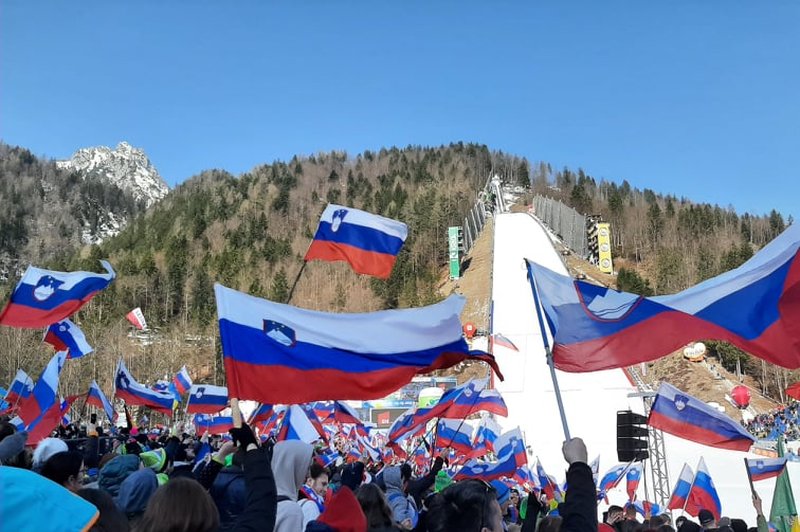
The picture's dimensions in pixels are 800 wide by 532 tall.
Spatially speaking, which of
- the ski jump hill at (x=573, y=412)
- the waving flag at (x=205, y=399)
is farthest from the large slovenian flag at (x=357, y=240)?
the waving flag at (x=205, y=399)

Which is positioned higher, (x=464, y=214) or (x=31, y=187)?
(x=31, y=187)

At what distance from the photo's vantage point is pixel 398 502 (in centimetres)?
462

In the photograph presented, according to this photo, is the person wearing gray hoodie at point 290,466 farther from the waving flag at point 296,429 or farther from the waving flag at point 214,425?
the waving flag at point 214,425

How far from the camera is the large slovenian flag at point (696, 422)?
8.20 metres

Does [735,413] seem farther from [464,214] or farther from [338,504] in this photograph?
[464,214]

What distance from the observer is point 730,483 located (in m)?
18.5

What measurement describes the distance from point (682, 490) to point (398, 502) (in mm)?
6817

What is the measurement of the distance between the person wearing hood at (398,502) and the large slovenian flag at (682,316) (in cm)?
161

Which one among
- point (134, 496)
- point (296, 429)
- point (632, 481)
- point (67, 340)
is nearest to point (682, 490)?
point (632, 481)

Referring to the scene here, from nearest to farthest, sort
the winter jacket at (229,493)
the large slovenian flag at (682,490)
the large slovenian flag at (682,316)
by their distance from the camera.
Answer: the winter jacket at (229,493), the large slovenian flag at (682,316), the large slovenian flag at (682,490)

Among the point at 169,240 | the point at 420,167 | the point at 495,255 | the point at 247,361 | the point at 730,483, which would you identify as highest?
the point at 420,167

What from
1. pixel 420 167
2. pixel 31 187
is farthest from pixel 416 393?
pixel 31 187

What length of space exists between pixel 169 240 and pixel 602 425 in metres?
63.5

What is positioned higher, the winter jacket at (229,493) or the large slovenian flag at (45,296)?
the large slovenian flag at (45,296)
